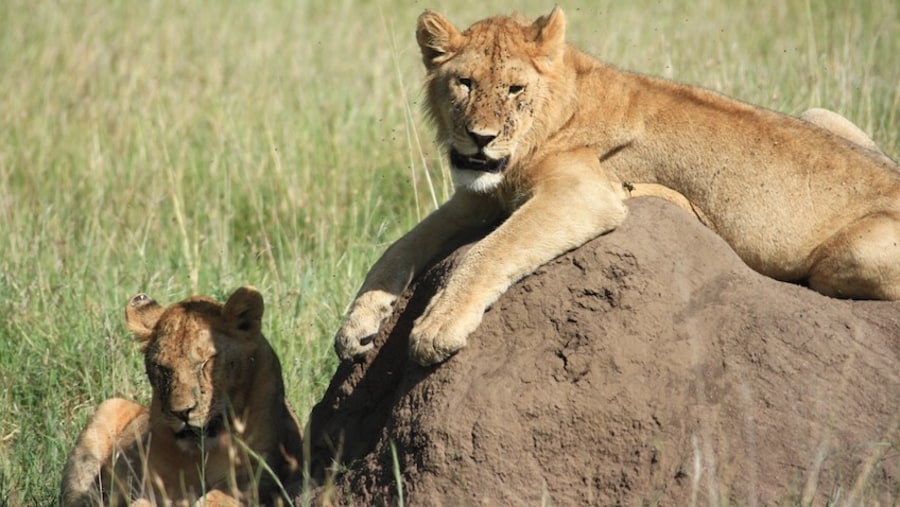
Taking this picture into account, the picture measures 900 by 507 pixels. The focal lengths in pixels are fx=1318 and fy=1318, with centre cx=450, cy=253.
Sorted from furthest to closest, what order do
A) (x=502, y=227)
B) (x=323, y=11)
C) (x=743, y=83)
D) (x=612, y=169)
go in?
(x=323, y=11) < (x=743, y=83) < (x=612, y=169) < (x=502, y=227)

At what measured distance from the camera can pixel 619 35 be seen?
11.3m

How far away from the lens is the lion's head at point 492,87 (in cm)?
541

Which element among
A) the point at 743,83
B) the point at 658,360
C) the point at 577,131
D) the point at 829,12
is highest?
the point at 577,131

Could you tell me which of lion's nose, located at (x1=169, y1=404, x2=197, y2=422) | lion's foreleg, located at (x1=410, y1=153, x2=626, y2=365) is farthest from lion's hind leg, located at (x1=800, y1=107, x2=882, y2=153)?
lion's nose, located at (x1=169, y1=404, x2=197, y2=422)

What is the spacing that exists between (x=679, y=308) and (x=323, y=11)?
445 inches

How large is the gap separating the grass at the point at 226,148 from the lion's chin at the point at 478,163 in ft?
6.69

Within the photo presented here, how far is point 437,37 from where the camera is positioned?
5.66m

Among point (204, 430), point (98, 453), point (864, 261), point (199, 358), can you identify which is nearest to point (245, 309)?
point (199, 358)

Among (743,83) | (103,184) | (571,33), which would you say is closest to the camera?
(743,83)

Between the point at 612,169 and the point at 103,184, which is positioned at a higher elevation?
the point at 612,169

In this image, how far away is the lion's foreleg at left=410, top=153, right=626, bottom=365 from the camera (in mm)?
4867

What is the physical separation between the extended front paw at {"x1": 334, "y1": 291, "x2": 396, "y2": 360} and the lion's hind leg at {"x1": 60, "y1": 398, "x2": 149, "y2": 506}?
101cm

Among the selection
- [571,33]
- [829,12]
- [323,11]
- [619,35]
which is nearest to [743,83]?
[619,35]

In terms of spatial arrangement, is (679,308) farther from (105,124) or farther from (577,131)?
(105,124)
